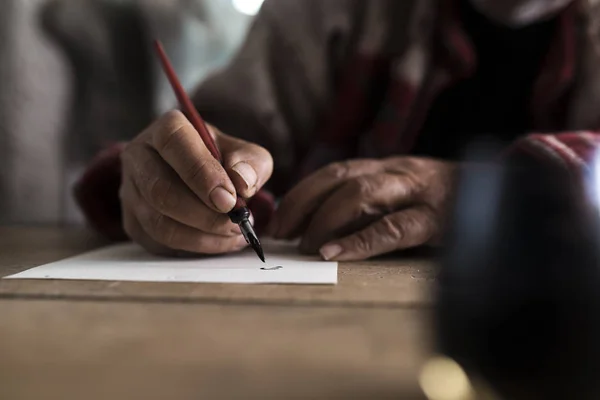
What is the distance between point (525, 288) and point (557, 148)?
26 centimetres

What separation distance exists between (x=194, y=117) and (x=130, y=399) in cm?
26

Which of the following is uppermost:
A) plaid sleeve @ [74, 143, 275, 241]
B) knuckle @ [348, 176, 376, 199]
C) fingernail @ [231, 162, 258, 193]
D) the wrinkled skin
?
the wrinkled skin

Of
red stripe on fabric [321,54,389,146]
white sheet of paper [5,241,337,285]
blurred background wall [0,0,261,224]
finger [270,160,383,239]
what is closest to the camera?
white sheet of paper [5,241,337,285]

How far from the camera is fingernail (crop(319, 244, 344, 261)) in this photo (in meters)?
0.38

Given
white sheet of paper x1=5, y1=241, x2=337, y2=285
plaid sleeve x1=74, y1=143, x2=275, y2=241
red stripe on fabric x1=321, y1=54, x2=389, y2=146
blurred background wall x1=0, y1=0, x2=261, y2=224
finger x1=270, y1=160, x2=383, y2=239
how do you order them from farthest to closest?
blurred background wall x1=0, y1=0, x2=261, y2=224 < red stripe on fabric x1=321, y1=54, x2=389, y2=146 < plaid sleeve x1=74, y1=143, x2=275, y2=241 < finger x1=270, y1=160, x2=383, y2=239 < white sheet of paper x1=5, y1=241, x2=337, y2=285

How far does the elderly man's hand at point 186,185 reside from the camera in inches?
13.9

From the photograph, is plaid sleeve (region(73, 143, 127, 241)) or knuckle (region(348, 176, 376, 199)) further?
plaid sleeve (region(73, 143, 127, 241))

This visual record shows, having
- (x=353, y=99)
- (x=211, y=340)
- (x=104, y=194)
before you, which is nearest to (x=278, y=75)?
(x=353, y=99)

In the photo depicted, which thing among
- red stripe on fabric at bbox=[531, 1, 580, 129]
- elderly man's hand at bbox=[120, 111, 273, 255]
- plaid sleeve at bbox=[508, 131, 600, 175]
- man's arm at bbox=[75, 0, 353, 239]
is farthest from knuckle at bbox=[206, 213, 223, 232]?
red stripe on fabric at bbox=[531, 1, 580, 129]

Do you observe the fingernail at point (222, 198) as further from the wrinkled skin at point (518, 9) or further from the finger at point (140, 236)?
the wrinkled skin at point (518, 9)

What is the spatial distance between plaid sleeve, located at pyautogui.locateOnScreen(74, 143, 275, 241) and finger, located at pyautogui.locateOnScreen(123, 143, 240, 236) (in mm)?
155

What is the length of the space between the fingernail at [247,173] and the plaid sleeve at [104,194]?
219mm

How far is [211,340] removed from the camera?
213 mm

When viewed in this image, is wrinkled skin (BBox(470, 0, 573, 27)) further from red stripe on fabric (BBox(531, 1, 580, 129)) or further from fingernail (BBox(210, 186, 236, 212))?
fingernail (BBox(210, 186, 236, 212))
